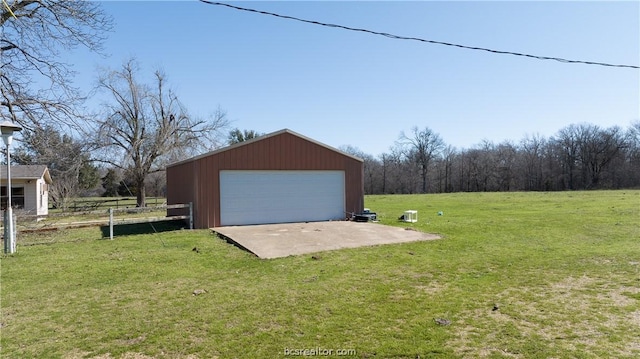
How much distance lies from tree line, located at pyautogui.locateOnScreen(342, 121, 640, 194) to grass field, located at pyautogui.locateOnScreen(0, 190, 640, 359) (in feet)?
163


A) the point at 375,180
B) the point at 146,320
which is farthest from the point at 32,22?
the point at 375,180

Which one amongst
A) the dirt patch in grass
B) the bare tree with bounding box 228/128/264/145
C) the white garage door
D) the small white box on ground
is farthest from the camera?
the bare tree with bounding box 228/128/264/145

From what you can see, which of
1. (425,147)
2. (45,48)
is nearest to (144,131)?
(45,48)

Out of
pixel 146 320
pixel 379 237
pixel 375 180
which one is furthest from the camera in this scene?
pixel 375 180

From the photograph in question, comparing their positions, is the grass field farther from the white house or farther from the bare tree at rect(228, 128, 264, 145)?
the bare tree at rect(228, 128, 264, 145)

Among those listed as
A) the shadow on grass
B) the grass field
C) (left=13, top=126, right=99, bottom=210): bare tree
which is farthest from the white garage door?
(left=13, top=126, right=99, bottom=210): bare tree

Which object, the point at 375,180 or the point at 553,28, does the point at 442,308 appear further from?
the point at 375,180

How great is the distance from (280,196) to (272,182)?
0.61 metres

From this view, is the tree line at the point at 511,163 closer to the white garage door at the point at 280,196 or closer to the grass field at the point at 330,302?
the white garage door at the point at 280,196

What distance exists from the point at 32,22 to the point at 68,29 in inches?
28.7

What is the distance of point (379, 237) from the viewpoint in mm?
10141

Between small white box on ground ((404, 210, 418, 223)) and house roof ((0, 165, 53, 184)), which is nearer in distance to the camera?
small white box on ground ((404, 210, 418, 223))

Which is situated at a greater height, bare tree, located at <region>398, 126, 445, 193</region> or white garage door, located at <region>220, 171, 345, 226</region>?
bare tree, located at <region>398, 126, 445, 193</region>

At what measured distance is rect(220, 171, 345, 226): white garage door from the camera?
13312mm
